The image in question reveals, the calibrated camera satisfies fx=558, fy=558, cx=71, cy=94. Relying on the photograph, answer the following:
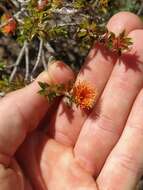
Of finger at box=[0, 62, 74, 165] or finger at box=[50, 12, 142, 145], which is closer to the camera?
finger at box=[0, 62, 74, 165]

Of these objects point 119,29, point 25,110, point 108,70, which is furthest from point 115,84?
point 25,110

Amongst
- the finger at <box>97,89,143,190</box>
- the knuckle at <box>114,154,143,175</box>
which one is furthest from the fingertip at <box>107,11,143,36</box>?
the knuckle at <box>114,154,143,175</box>

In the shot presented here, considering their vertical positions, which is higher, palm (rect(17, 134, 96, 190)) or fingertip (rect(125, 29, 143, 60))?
fingertip (rect(125, 29, 143, 60))

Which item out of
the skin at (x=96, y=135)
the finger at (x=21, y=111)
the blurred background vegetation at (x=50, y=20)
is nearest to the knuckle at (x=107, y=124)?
the skin at (x=96, y=135)

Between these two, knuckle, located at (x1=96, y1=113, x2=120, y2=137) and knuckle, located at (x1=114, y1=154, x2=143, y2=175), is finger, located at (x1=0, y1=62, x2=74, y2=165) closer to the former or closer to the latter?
knuckle, located at (x1=96, y1=113, x2=120, y2=137)

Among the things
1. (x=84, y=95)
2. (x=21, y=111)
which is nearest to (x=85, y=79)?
(x=84, y=95)

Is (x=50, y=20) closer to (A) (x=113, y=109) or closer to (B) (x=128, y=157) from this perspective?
(A) (x=113, y=109)
